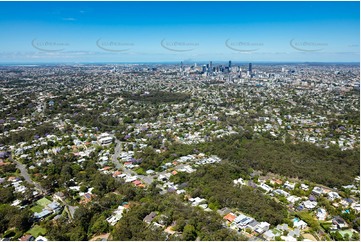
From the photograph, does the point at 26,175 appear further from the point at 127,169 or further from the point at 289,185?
the point at 289,185

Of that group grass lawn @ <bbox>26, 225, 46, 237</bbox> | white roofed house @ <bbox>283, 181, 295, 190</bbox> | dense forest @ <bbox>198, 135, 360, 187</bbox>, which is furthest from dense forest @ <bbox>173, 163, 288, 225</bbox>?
grass lawn @ <bbox>26, 225, 46, 237</bbox>

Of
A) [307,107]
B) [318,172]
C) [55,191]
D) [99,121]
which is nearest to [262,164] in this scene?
[318,172]

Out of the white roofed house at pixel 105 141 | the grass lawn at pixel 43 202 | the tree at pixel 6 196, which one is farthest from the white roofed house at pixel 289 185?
the tree at pixel 6 196

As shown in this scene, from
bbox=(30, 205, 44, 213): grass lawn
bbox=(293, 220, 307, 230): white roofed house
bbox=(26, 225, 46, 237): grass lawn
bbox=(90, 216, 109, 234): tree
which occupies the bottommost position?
bbox=(293, 220, 307, 230): white roofed house

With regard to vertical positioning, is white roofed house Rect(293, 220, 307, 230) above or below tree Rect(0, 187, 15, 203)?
below

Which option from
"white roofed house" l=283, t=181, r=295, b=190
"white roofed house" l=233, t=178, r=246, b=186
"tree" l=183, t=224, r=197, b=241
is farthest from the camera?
"white roofed house" l=233, t=178, r=246, b=186

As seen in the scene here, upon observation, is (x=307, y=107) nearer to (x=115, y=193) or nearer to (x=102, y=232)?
(x=115, y=193)

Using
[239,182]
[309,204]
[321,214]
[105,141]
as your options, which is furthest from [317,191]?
[105,141]

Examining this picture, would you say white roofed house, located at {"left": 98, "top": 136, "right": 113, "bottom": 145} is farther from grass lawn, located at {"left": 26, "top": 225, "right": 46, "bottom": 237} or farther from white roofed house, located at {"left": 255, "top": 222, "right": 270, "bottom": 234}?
white roofed house, located at {"left": 255, "top": 222, "right": 270, "bottom": 234}

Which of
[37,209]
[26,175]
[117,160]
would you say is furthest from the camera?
[117,160]

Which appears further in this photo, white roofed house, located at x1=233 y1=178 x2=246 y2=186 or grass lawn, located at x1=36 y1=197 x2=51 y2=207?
white roofed house, located at x1=233 y1=178 x2=246 y2=186
